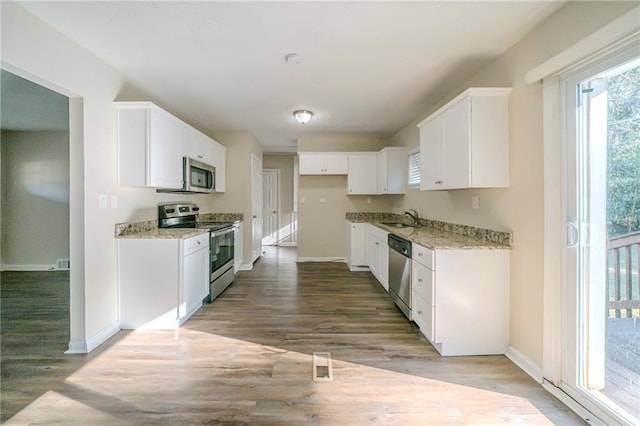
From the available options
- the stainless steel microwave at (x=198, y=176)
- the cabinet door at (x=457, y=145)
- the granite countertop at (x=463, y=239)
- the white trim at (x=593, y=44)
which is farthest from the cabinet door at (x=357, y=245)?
the white trim at (x=593, y=44)

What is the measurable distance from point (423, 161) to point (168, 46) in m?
2.63

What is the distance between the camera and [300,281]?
4.17 m

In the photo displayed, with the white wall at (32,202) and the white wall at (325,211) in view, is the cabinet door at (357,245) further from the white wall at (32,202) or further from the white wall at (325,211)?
the white wall at (32,202)

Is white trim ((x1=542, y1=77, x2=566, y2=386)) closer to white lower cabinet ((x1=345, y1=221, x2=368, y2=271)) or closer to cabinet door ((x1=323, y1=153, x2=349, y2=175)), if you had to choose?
white lower cabinet ((x1=345, y1=221, x2=368, y2=271))

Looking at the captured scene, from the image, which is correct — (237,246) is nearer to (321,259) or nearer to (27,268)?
(321,259)

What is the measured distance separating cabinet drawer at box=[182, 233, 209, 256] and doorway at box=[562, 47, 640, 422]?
3.06 meters

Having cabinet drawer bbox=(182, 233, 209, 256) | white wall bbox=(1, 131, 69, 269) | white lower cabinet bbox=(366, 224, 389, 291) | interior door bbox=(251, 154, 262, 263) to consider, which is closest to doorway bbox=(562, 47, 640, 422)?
white lower cabinet bbox=(366, 224, 389, 291)

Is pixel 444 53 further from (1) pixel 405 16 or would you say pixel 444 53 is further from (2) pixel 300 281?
(2) pixel 300 281

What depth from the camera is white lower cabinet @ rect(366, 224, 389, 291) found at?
358 centimetres

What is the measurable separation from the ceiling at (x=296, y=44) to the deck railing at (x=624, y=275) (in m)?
1.46

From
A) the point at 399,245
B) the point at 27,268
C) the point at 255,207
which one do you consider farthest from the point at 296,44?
the point at 27,268

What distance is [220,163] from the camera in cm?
461

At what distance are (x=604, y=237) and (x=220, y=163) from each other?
460 centimetres

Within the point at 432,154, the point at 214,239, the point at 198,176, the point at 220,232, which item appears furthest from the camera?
the point at 198,176
